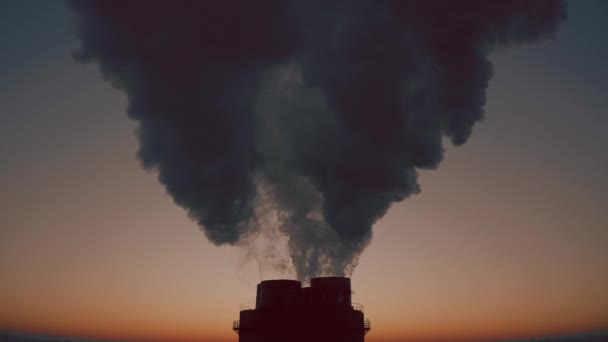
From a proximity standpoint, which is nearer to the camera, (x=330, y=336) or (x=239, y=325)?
(x=330, y=336)

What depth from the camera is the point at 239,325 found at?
40500mm

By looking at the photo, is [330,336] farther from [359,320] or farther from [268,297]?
[268,297]

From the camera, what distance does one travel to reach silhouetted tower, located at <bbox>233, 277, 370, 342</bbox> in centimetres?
3775

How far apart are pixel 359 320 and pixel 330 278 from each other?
3.89m

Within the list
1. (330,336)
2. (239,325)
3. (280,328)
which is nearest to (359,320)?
(330,336)

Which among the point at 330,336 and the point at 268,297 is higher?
the point at 268,297

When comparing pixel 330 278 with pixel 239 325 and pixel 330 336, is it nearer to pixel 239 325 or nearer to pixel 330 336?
pixel 330 336

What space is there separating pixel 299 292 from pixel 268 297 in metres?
2.41

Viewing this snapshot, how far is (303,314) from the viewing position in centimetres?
3809

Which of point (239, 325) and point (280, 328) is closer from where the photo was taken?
point (280, 328)

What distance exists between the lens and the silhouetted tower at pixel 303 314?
37750mm

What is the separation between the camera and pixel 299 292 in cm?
A: 3988

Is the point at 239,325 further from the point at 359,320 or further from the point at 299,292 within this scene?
the point at 359,320

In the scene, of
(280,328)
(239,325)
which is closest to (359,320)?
(280,328)
